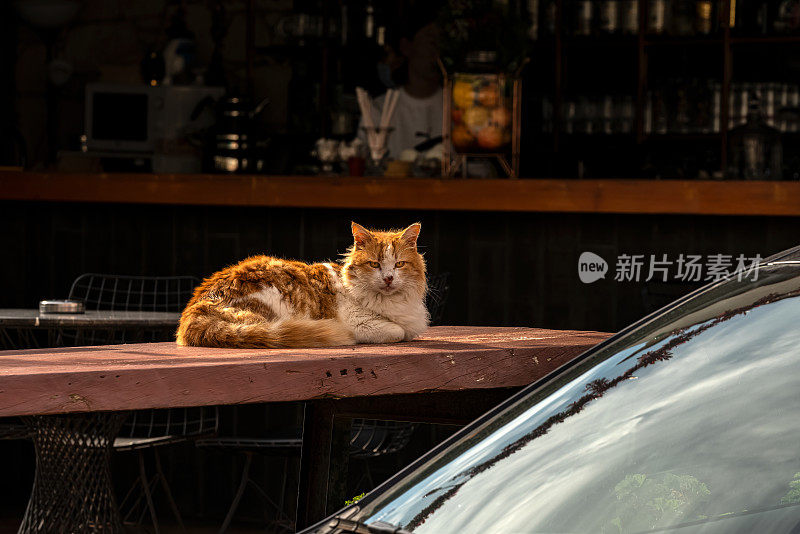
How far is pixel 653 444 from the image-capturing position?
1402mm

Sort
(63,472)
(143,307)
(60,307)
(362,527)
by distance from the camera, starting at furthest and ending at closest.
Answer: (143,307) < (60,307) < (63,472) < (362,527)

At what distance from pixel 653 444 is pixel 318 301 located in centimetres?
135

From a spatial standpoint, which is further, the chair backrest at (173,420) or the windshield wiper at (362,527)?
the chair backrest at (173,420)

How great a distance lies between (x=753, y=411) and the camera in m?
1.34

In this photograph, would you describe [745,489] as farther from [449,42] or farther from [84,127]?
[84,127]

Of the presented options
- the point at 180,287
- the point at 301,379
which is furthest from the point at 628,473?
the point at 180,287

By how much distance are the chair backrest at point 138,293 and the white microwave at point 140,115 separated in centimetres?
244

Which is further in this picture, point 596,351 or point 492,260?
point 492,260

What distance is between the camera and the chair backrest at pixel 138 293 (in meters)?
5.55

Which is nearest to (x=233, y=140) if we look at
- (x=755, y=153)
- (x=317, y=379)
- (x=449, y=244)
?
(x=449, y=244)

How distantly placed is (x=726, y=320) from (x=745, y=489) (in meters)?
0.27

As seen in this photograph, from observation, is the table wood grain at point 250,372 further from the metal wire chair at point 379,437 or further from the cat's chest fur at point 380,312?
the metal wire chair at point 379,437

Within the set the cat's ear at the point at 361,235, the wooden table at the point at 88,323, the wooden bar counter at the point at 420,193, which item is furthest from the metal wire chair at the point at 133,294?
the cat's ear at the point at 361,235

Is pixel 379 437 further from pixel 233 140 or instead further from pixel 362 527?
pixel 233 140
